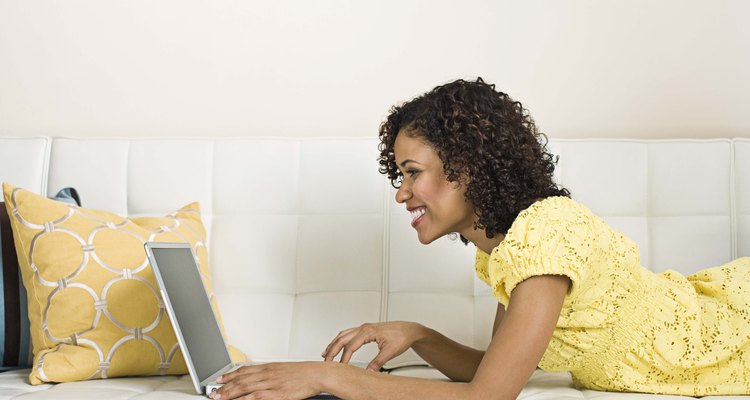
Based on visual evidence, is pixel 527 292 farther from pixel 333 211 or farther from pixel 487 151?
pixel 333 211

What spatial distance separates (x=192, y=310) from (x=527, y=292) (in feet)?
2.20

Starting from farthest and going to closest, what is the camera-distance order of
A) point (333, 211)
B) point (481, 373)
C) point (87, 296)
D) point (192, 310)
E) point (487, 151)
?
1. point (333, 211)
2. point (87, 296)
3. point (192, 310)
4. point (487, 151)
5. point (481, 373)

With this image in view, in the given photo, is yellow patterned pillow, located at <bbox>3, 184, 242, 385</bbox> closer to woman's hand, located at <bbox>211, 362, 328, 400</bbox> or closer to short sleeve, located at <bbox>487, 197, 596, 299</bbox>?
woman's hand, located at <bbox>211, 362, 328, 400</bbox>

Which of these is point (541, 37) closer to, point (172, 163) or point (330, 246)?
point (330, 246)

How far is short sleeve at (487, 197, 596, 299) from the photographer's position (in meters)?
1.32

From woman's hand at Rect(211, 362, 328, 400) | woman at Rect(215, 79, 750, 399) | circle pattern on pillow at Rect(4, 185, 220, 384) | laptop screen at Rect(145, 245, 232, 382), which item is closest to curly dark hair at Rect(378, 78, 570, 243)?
woman at Rect(215, 79, 750, 399)

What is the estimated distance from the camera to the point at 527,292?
4.31 ft

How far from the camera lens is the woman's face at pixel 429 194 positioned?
154cm

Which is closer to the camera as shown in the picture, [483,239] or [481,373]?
[481,373]

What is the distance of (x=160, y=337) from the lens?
1.76 meters

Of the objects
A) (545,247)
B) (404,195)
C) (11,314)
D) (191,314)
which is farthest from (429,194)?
(11,314)

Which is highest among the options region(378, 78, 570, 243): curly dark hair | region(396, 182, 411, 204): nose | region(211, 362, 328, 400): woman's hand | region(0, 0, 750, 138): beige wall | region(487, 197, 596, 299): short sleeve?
region(0, 0, 750, 138): beige wall

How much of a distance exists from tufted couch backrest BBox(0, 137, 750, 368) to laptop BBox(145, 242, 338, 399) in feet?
1.07

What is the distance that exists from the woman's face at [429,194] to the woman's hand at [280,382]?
37cm
